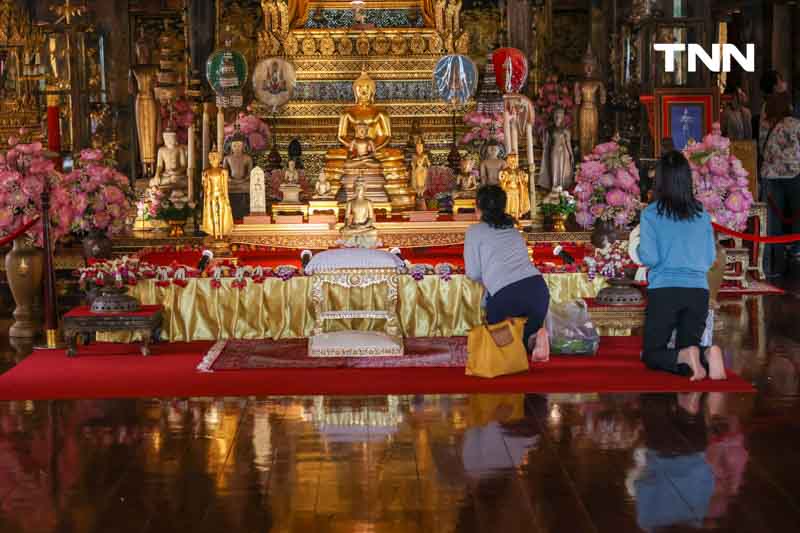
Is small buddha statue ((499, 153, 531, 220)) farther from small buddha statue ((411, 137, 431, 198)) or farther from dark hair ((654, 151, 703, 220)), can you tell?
dark hair ((654, 151, 703, 220))

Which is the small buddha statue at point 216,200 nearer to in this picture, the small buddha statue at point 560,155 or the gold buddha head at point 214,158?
the gold buddha head at point 214,158

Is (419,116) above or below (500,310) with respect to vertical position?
above

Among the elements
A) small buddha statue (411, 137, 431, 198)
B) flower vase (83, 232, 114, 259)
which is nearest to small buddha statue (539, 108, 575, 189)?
small buddha statue (411, 137, 431, 198)

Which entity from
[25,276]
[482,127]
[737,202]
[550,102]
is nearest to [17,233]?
[25,276]

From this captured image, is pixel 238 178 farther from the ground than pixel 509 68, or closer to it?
closer to it

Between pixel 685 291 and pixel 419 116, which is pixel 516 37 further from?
pixel 685 291

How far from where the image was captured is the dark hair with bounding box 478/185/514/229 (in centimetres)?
680

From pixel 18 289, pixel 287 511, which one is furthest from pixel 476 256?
pixel 18 289

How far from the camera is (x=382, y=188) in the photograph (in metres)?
11.0

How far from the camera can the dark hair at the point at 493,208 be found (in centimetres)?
680

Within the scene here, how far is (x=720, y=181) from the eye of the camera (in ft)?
26.8

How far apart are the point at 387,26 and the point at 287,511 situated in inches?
455

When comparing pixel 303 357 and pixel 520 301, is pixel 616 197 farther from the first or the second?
pixel 303 357

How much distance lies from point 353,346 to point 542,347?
3.59 ft
